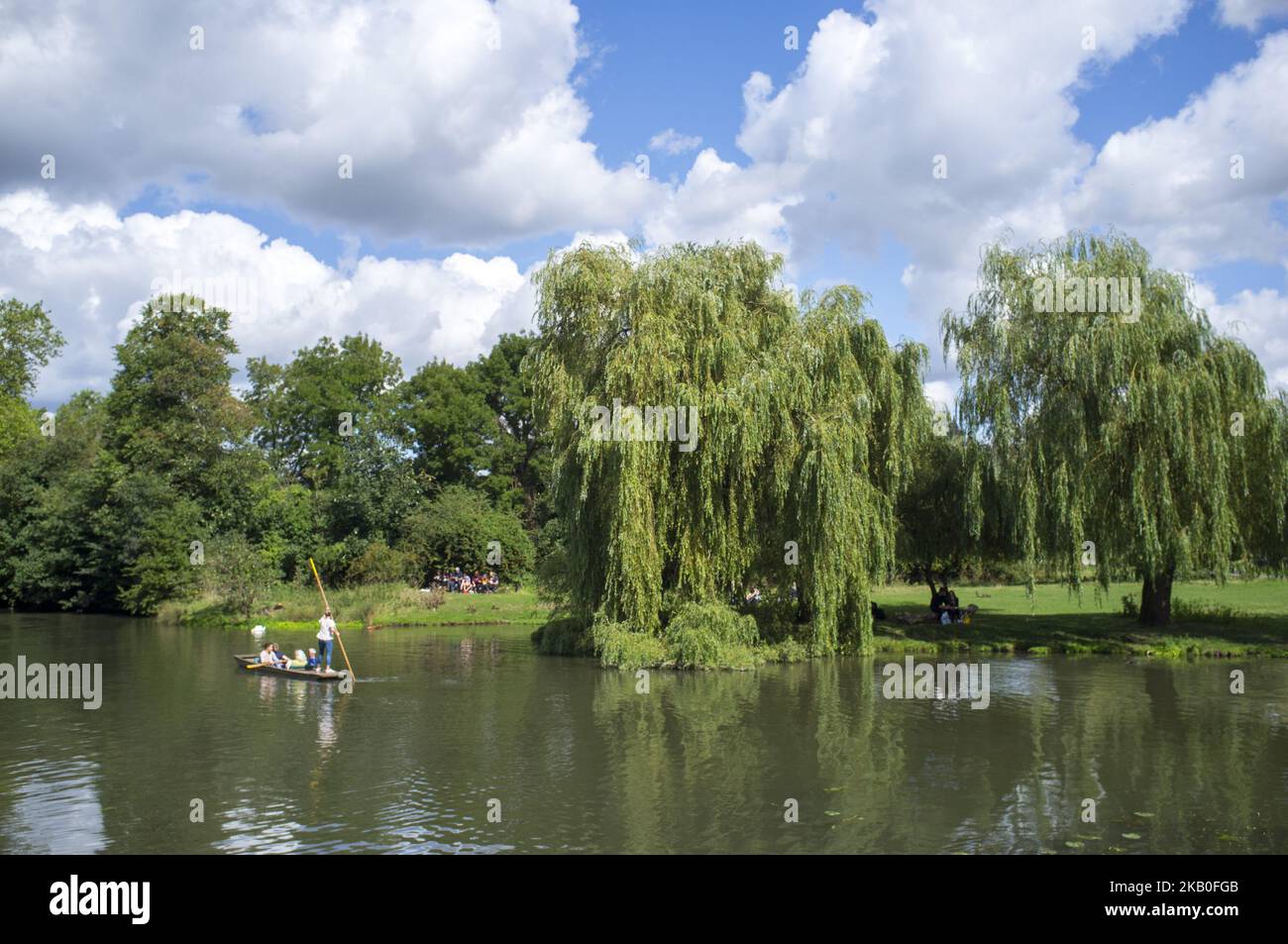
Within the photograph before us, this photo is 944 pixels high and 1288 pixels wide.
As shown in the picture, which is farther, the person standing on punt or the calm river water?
the person standing on punt

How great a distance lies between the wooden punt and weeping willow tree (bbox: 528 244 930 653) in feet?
23.8

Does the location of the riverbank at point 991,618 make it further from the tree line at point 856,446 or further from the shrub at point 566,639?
the tree line at point 856,446

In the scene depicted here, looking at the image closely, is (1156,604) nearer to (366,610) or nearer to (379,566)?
(366,610)

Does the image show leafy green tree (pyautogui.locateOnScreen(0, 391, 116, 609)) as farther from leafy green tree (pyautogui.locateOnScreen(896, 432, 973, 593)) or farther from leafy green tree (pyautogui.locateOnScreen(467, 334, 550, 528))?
leafy green tree (pyautogui.locateOnScreen(896, 432, 973, 593))

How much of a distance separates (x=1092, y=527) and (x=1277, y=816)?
671 inches

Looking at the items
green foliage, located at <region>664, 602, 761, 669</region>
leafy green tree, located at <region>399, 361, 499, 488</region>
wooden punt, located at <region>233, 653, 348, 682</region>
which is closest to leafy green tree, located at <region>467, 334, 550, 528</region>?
leafy green tree, located at <region>399, 361, 499, 488</region>

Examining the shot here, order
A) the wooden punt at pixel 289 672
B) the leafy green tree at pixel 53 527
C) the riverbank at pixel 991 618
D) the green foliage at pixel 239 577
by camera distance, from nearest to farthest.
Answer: the wooden punt at pixel 289 672 < the riverbank at pixel 991 618 < the green foliage at pixel 239 577 < the leafy green tree at pixel 53 527

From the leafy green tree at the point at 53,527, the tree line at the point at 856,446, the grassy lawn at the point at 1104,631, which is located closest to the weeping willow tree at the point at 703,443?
the tree line at the point at 856,446

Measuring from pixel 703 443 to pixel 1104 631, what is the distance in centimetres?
1548

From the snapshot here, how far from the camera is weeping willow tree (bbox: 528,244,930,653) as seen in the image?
28.0 meters

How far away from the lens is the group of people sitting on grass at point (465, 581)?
55469mm

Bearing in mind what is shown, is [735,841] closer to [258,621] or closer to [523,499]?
[258,621]

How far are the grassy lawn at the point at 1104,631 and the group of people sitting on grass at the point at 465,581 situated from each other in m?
23.9

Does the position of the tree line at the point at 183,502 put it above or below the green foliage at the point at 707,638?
above
